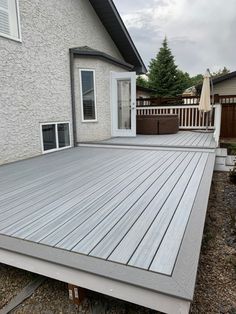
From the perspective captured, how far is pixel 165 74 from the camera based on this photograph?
88.0 ft

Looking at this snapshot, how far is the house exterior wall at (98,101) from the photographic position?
24.1ft

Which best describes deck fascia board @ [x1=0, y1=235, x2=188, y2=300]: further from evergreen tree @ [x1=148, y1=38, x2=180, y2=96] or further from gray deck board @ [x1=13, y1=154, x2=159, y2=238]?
evergreen tree @ [x1=148, y1=38, x2=180, y2=96]

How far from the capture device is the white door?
8414 millimetres

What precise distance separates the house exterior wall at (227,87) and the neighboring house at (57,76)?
7382 millimetres

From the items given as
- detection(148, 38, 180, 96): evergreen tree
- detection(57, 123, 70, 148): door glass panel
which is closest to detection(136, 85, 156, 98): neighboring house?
detection(148, 38, 180, 96): evergreen tree

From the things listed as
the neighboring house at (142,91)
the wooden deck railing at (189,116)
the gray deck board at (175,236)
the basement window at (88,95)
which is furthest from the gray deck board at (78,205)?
the neighboring house at (142,91)

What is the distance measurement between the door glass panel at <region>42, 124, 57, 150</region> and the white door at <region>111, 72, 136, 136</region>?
263 cm

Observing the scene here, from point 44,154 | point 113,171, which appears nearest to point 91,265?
point 113,171

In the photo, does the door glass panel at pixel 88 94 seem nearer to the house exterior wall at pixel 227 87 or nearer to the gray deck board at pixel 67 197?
the gray deck board at pixel 67 197

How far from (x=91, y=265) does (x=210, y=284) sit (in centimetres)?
118

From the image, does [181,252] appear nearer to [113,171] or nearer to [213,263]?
[213,263]

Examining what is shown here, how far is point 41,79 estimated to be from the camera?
19.6 ft

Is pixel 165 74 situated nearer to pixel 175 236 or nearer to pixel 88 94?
pixel 88 94

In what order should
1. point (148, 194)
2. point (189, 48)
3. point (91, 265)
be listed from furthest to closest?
point (189, 48), point (148, 194), point (91, 265)
